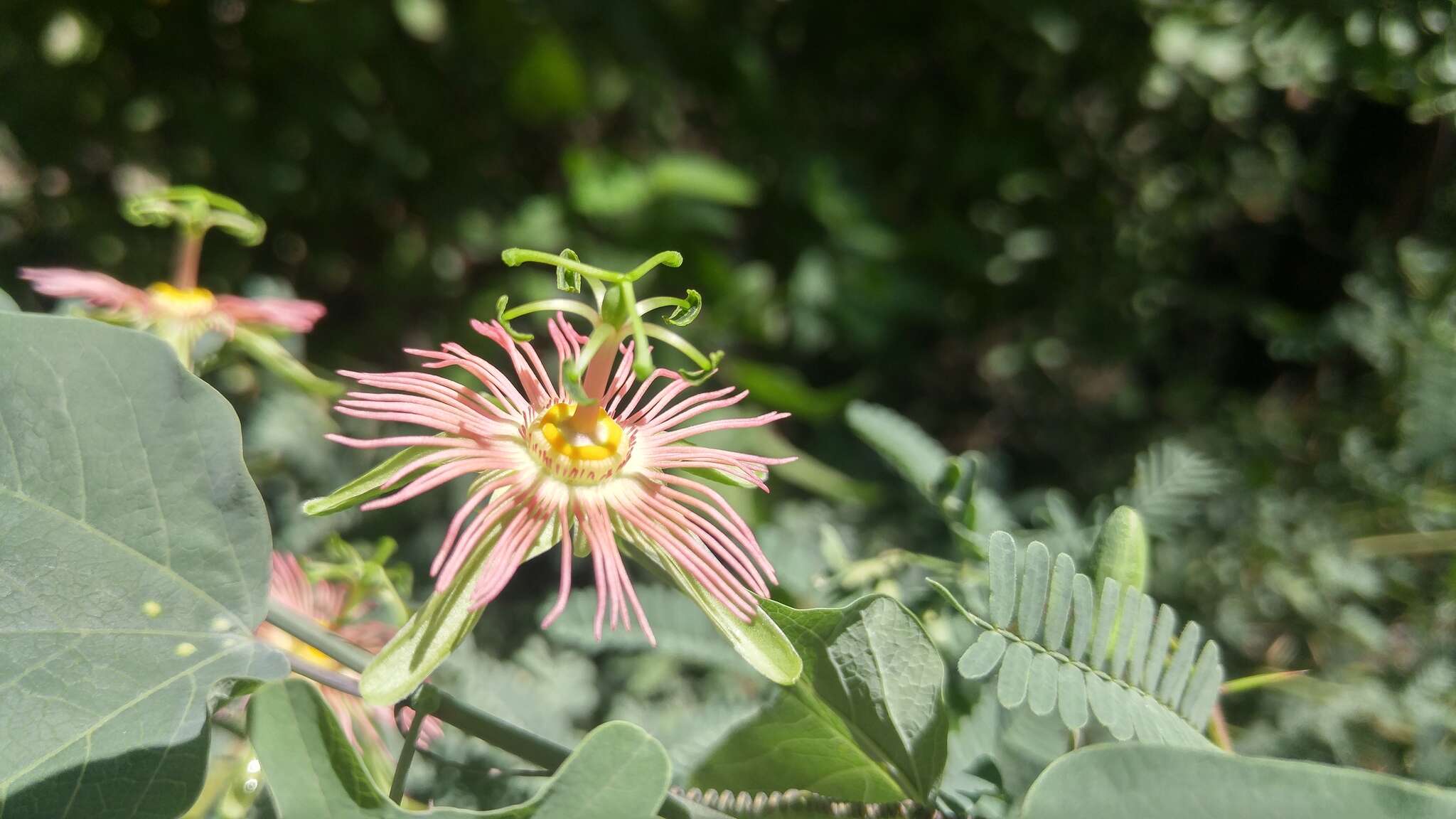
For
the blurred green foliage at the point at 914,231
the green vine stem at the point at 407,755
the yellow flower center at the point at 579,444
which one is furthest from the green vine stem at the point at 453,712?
the blurred green foliage at the point at 914,231

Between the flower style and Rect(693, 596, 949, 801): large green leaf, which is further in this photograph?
the flower style

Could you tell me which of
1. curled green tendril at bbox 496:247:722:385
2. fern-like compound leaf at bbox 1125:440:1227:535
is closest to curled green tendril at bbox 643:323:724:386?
curled green tendril at bbox 496:247:722:385

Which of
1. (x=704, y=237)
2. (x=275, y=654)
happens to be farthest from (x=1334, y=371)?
(x=275, y=654)

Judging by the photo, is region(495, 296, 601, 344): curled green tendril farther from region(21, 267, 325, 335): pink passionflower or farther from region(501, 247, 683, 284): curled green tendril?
region(21, 267, 325, 335): pink passionflower

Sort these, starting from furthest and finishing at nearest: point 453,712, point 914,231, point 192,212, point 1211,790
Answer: point 914,231, point 192,212, point 453,712, point 1211,790

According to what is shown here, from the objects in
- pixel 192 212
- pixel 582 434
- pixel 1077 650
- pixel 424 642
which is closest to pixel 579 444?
pixel 582 434

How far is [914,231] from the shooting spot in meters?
1.47

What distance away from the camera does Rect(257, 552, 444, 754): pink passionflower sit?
61 cm

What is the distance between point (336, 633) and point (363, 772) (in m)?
0.36

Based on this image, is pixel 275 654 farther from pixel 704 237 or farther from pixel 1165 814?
pixel 704 237

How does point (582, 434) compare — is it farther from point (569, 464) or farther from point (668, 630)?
point (668, 630)

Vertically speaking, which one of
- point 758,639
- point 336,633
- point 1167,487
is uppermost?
point 1167,487

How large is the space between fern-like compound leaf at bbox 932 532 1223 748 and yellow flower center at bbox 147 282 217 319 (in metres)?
0.56

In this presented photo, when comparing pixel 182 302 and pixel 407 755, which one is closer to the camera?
pixel 407 755
